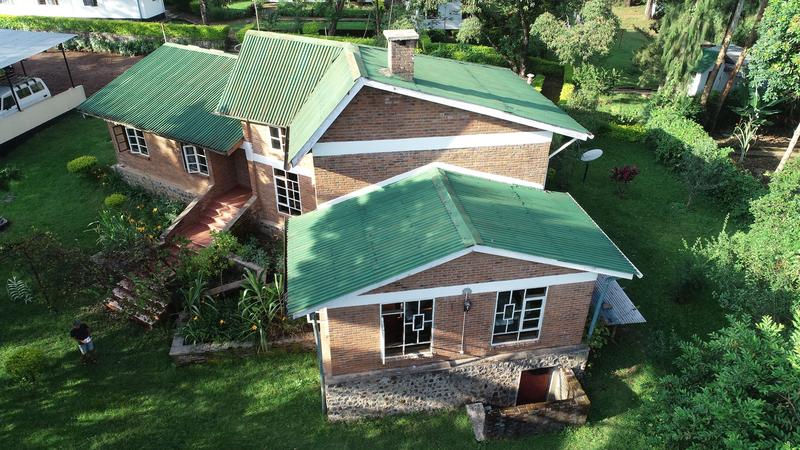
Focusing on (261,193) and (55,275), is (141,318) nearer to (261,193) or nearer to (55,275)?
(55,275)

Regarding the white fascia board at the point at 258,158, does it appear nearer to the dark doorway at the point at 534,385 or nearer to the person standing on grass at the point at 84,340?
the person standing on grass at the point at 84,340

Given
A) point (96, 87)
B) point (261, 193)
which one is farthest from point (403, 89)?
point (96, 87)

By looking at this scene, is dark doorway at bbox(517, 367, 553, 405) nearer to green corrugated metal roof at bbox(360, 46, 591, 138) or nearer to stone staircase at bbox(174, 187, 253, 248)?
green corrugated metal roof at bbox(360, 46, 591, 138)

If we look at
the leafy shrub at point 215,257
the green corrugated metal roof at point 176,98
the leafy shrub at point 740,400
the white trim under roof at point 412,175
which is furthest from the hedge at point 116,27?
the leafy shrub at point 740,400

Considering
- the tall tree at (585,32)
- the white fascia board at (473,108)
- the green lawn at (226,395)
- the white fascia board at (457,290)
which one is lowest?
the green lawn at (226,395)

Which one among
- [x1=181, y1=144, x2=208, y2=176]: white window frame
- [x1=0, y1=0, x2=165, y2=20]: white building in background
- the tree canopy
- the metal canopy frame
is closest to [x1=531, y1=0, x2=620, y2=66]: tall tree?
the tree canopy
